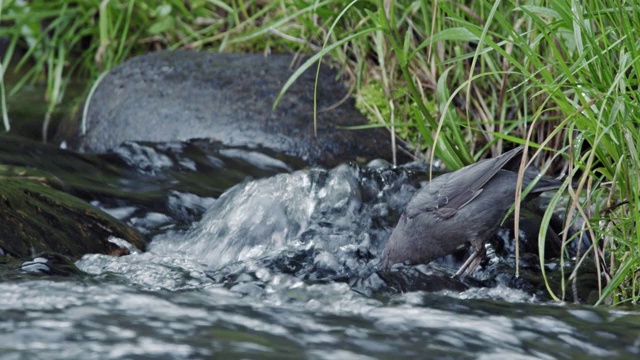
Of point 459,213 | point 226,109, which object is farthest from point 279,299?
point 226,109

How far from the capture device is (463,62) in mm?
5375

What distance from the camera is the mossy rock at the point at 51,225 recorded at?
362cm

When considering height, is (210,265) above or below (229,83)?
below

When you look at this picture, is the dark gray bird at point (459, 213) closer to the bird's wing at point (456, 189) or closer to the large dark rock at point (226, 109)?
the bird's wing at point (456, 189)

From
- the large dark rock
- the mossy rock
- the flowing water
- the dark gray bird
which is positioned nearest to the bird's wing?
the dark gray bird

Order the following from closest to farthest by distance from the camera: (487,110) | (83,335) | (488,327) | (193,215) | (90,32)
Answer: (83,335) < (488,327) < (193,215) < (487,110) < (90,32)

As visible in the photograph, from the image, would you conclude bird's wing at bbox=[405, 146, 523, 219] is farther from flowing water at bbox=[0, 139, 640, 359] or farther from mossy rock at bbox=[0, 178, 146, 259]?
mossy rock at bbox=[0, 178, 146, 259]

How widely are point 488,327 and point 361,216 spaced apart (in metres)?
1.72

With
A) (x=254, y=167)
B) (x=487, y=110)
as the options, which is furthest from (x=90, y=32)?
(x=487, y=110)

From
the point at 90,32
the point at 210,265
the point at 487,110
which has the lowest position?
the point at 210,265

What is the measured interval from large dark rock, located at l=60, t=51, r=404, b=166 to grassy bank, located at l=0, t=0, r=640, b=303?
0.21m

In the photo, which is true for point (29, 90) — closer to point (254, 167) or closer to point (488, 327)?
point (254, 167)

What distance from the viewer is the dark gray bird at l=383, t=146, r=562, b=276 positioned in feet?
12.6

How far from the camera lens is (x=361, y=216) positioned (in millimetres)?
4445
